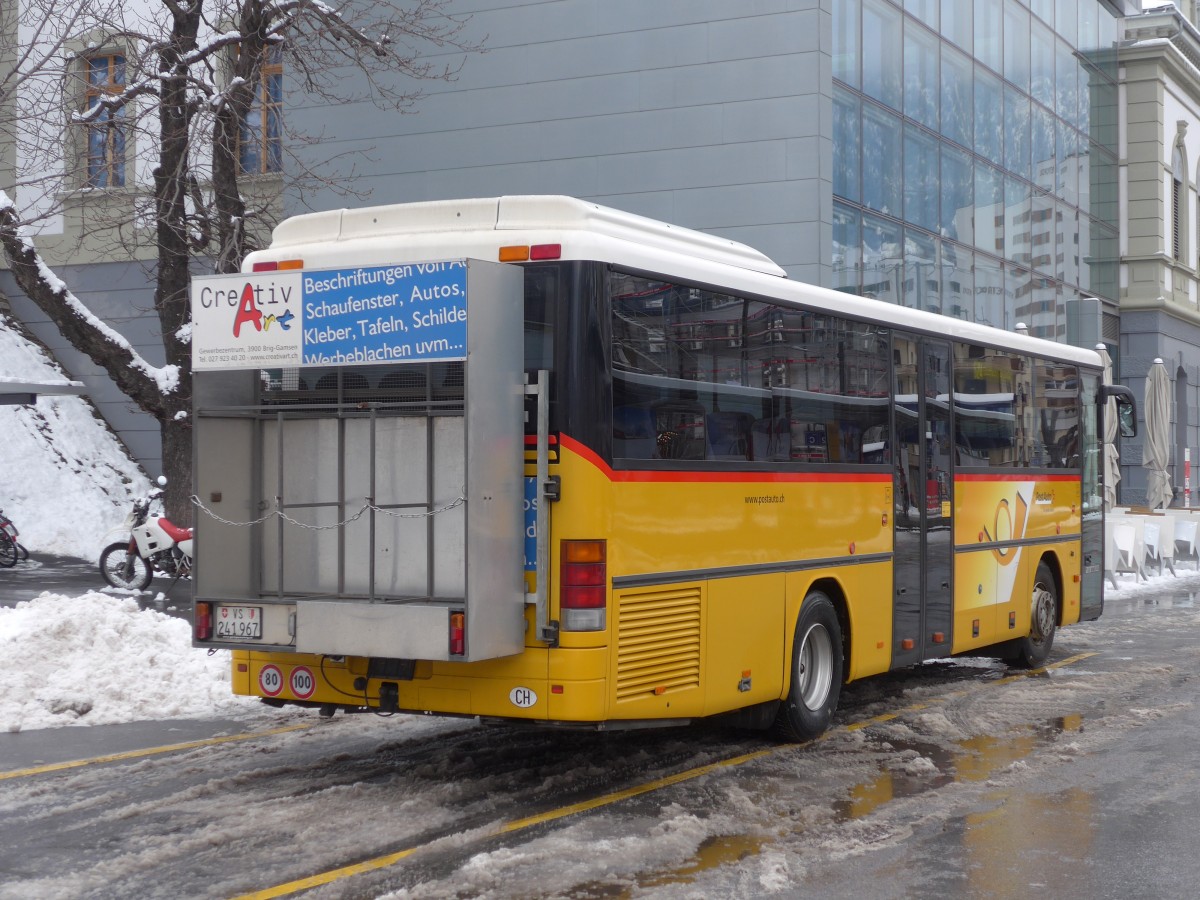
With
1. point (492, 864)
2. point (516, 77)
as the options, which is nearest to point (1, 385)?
point (516, 77)

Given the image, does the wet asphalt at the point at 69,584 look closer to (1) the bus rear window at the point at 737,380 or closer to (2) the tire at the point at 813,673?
(2) the tire at the point at 813,673

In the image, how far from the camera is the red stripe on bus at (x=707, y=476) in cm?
750

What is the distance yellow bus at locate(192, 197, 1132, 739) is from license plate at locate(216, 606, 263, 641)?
2cm

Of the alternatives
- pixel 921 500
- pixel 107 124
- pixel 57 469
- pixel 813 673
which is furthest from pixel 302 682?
pixel 57 469

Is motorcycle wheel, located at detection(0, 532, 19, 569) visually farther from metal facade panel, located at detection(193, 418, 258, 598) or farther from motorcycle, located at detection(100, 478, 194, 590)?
metal facade panel, located at detection(193, 418, 258, 598)

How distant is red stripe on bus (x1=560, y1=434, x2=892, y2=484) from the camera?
24.6 feet

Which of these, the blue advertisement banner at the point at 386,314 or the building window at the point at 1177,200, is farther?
the building window at the point at 1177,200

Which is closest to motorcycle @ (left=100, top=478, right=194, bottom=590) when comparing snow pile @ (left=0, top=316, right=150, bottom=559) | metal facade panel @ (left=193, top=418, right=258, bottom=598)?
snow pile @ (left=0, top=316, right=150, bottom=559)

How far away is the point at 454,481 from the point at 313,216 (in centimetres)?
198

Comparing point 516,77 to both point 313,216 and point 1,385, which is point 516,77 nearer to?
point 1,385

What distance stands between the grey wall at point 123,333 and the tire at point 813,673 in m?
20.6

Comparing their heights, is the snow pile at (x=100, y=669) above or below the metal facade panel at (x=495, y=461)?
below

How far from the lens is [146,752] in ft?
30.3

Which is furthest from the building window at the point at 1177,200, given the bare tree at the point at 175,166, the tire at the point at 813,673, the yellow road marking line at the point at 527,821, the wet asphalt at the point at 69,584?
the yellow road marking line at the point at 527,821
